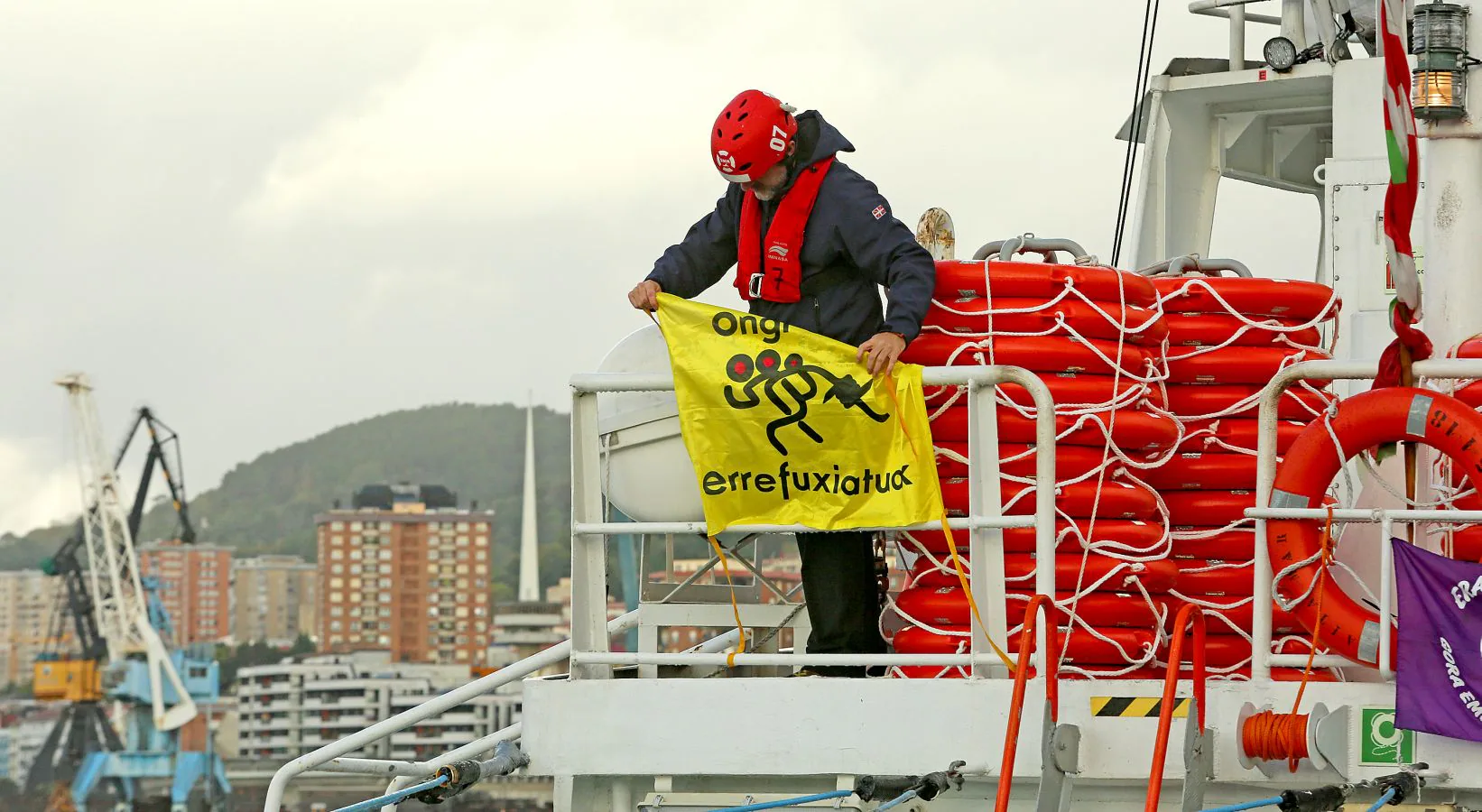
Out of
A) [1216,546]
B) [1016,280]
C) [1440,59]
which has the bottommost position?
[1216,546]

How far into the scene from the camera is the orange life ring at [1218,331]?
19.8 ft

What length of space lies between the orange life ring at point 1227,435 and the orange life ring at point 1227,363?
14cm

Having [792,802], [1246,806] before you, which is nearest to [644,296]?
[792,802]

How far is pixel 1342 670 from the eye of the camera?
18.4 feet

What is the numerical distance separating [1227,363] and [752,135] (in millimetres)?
1757

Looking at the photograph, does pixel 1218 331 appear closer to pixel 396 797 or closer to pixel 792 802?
pixel 792 802

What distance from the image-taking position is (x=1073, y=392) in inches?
224

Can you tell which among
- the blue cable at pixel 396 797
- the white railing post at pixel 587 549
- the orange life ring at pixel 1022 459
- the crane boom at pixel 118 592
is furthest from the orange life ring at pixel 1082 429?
the crane boom at pixel 118 592

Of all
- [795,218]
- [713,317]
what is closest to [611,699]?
[713,317]

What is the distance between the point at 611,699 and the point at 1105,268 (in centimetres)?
206

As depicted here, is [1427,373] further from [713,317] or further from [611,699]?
[611,699]

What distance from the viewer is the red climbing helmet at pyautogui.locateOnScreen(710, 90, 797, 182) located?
5.57 metres

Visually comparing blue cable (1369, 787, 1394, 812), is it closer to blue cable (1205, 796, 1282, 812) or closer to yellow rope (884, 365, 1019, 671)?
blue cable (1205, 796, 1282, 812)

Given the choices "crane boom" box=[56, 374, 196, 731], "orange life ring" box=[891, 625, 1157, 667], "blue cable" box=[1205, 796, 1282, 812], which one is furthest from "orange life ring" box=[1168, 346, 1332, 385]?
"crane boom" box=[56, 374, 196, 731]
